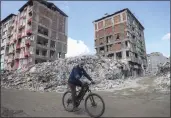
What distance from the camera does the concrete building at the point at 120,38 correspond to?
35.3 metres

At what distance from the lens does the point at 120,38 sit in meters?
36.7

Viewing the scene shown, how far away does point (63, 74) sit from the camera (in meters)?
17.0

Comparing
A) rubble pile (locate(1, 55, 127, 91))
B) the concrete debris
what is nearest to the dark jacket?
the concrete debris

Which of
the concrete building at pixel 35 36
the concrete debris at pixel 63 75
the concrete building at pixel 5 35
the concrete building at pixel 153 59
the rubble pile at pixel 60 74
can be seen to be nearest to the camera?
the concrete debris at pixel 63 75

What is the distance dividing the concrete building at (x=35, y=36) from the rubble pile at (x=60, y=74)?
14.3m

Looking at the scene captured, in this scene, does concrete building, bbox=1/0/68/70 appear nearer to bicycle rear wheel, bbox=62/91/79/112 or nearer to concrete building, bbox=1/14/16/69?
concrete building, bbox=1/14/16/69

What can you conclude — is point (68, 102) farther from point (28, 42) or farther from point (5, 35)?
point (5, 35)

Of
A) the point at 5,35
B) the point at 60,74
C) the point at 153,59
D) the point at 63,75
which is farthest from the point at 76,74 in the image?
the point at 5,35

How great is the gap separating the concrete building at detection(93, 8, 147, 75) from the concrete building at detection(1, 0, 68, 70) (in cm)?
993

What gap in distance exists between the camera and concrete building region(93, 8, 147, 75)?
116 feet

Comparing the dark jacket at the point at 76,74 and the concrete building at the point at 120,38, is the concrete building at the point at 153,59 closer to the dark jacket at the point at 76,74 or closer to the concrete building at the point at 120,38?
the concrete building at the point at 120,38

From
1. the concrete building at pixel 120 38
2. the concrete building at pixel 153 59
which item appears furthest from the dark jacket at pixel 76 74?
the concrete building at pixel 153 59

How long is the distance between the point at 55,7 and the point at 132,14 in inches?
808

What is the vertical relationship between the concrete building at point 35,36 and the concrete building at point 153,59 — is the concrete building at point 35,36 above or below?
above
